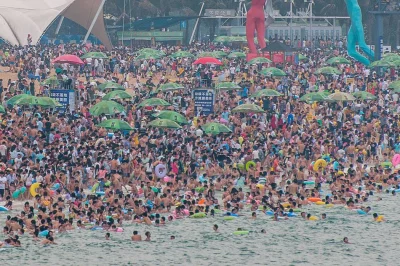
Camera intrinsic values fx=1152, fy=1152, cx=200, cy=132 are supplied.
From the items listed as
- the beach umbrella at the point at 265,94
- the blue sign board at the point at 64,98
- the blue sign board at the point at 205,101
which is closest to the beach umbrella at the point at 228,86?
the beach umbrella at the point at 265,94

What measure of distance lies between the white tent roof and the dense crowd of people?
17474mm

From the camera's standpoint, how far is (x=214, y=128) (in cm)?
4050

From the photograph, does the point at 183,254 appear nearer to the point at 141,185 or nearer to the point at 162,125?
the point at 141,185

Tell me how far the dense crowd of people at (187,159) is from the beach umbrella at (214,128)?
1.25ft

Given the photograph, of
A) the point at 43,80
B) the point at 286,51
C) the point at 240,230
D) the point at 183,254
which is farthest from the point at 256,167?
the point at 286,51

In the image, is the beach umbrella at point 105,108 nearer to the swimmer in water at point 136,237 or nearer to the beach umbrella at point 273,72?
the swimmer in water at point 136,237

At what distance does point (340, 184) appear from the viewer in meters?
36.9

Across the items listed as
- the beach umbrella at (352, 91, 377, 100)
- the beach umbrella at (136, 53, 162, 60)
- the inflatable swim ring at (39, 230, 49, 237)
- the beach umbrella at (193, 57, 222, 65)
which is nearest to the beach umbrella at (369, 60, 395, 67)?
the beach umbrella at (193, 57, 222, 65)

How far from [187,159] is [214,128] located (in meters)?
2.88

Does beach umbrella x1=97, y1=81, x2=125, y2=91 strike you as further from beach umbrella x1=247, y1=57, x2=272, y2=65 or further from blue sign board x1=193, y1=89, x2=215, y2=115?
beach umbrella x1=247, y1=57, x2=272, y2=65

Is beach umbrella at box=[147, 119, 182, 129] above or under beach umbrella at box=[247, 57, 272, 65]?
under

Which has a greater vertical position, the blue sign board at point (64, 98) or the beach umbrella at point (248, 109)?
the blue sign board at point (64, 98)

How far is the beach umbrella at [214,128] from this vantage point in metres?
40.3

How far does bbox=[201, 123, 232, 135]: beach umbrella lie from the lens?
40.3 metres
